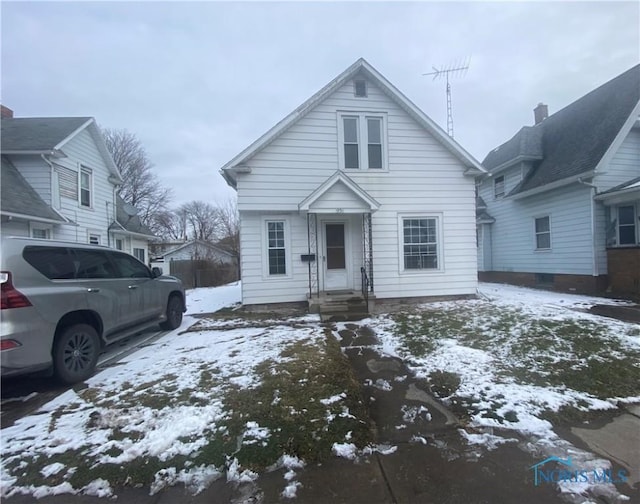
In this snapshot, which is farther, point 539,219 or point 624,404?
point 539,219

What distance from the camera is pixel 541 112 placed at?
17.2m

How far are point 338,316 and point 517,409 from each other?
5.24 meters

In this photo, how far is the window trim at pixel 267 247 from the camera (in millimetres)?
9336

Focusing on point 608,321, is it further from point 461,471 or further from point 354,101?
point 354,101

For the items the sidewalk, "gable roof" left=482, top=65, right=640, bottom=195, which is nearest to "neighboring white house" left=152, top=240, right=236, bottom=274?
"gable roof" left=482, top=65, right=640, bottom=195

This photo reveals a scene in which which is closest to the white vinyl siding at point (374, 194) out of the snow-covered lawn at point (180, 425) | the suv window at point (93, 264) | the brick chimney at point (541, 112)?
Result: the suv window at point (93, 264)

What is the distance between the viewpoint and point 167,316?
7.05 meters

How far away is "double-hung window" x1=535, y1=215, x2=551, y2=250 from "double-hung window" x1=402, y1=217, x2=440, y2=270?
635 cm

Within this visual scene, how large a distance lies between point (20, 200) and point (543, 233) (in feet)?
64.6

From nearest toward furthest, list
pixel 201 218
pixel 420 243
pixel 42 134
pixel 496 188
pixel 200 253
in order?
pixel 420 243 → pixel 42 134 → pixel 496 188 → pixel 200 253 → pixel 201 218

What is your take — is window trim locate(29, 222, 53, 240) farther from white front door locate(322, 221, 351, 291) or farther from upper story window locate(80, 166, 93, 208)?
white front door locate(322, 221, 351, 291)

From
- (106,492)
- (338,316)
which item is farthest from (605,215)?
(106,492)

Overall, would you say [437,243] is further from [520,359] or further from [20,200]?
[20,200]

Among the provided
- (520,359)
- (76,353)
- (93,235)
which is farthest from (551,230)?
(93,235)
